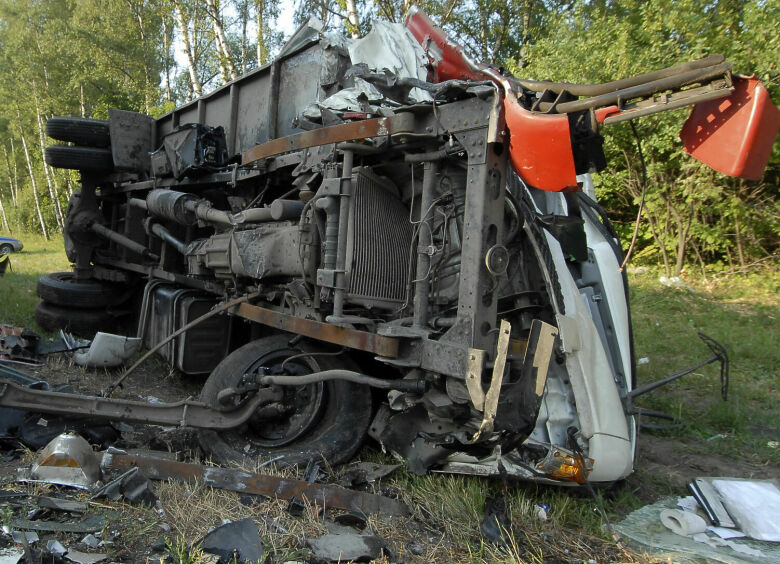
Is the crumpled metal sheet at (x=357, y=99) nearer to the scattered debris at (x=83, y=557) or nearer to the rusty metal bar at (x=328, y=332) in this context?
the rusty metal bar at (x=328, y=332)

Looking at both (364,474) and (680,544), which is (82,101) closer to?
(364,474)

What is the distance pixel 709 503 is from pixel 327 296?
227 cm

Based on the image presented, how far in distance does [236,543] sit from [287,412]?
3.93 feet

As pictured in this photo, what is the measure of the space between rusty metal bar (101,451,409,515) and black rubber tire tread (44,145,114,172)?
4.49m

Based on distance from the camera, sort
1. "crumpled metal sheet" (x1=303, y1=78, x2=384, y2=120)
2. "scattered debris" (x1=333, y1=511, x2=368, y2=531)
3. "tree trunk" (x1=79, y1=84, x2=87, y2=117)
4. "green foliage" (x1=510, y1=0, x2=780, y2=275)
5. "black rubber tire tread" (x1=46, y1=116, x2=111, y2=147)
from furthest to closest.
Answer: "tree trunk" (x1=79, y1=84, x2=87, y2=117)
"green foliage" (x1=510, y1=0, x2=780, y2=275)
"black rubber tire tread" (x1=46, y1=116, x2=111, y2=147)
"crumpled metal sheet" (x1=303, y1=78, x2=384, y2=120)
"scattered debris" (x1=333, y1=511, x2=368, y2=531)

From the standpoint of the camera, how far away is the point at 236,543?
2.53 m

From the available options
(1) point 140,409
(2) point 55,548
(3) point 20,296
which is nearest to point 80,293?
(3) point 20,296

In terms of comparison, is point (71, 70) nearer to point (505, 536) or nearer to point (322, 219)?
point (322, 219)

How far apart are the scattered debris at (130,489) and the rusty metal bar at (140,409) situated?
1.87 ft

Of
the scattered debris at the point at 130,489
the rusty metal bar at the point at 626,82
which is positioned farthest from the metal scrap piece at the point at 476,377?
the scattered debris at the point at 130,489

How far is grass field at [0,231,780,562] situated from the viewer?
108 inches

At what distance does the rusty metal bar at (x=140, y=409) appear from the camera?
3531 mm

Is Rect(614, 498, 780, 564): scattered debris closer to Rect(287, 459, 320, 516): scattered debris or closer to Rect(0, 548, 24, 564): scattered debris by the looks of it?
Rect(287, 459, 320, 516): scattered debris

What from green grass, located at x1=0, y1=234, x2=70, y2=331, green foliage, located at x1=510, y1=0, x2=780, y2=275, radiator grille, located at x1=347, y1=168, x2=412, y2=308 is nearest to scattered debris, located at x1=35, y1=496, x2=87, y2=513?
radiator grille, located at x1=347, y1=168, x2=412, y2=308
